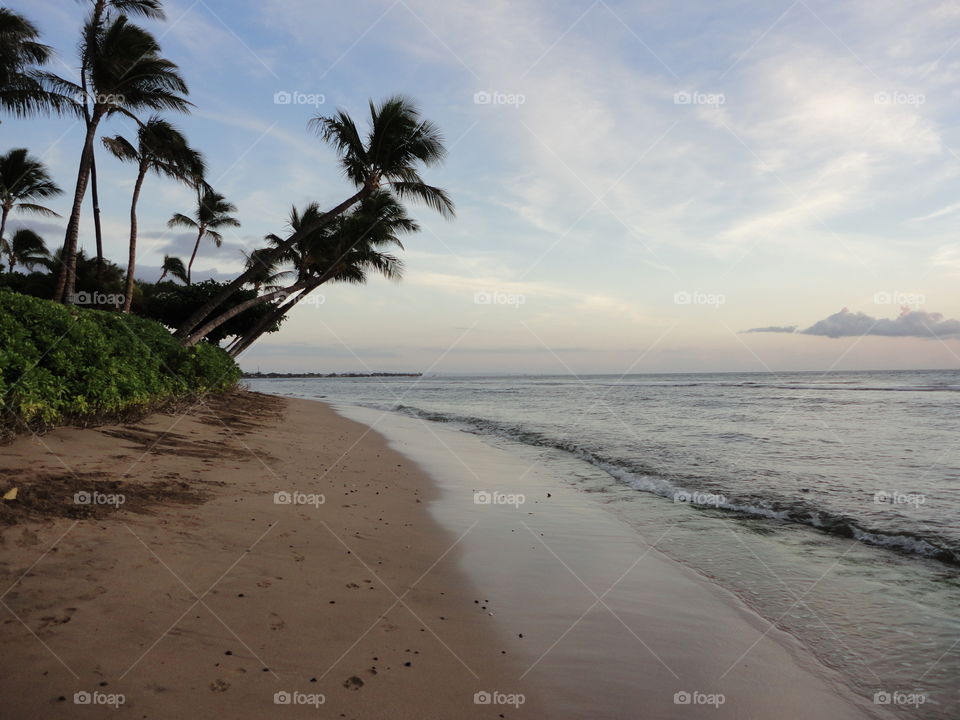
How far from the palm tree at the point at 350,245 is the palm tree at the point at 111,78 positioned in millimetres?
8758

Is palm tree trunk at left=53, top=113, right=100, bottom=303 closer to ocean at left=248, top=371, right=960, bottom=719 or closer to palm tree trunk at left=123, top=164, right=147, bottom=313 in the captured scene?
palm tree trunk at left=123, top=164, right=147, bottom=313

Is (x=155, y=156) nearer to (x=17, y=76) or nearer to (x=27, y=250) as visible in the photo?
(x=17, y=76)

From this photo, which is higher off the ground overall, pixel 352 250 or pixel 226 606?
pixel 352 250

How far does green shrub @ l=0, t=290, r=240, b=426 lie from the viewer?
643 centimetres

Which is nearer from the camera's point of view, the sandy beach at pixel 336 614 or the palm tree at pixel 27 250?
the sandy beach at pixel 336 614

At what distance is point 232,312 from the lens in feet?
69.7

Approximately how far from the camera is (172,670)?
301 cm

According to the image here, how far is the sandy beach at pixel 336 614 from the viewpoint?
9.84 ft

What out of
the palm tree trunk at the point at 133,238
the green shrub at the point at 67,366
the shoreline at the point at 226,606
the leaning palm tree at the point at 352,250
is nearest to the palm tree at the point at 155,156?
the palm tree trunk at the point at 133,238

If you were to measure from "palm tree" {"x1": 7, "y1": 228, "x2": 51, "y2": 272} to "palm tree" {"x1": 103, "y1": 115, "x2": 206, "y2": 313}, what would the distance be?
15930 mm

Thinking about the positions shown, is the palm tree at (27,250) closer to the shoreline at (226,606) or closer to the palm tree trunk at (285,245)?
the palm tree trunk at (285,245)

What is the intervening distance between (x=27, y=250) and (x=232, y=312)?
2395 cm

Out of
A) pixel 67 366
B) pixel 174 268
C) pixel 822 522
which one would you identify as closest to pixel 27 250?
pixel 174 268

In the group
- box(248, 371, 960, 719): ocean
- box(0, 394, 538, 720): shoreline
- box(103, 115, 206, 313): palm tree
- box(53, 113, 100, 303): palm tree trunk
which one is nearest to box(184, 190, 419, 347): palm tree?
box(103, 115, 206, 313): palm tree
